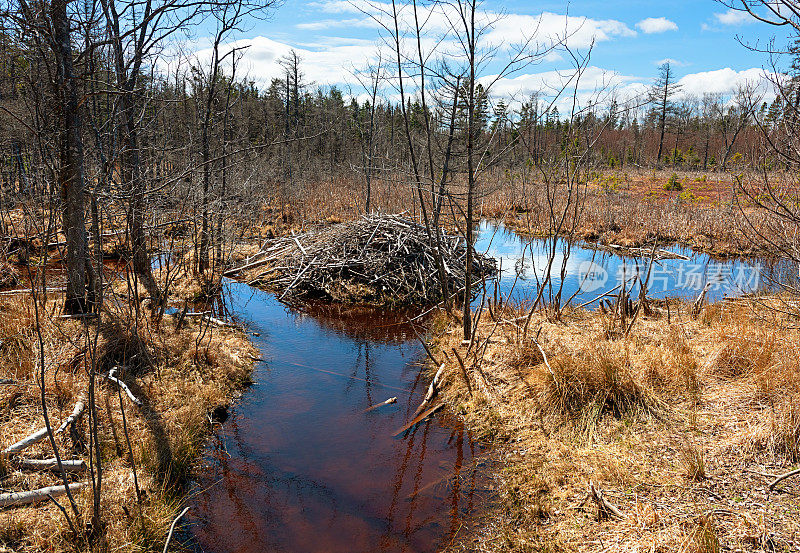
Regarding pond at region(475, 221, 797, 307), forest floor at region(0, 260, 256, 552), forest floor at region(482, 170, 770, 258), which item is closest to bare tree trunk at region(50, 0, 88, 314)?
forest floor at region(0, 260, 256, 552)

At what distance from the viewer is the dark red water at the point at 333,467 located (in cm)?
387

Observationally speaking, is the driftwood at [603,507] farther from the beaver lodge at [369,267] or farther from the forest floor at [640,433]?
the beaver lodge at [369,267]

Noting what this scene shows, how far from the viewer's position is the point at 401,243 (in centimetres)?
1059

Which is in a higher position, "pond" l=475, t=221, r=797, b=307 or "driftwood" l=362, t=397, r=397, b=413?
"pond" l=475, t=221, r=797, b=307

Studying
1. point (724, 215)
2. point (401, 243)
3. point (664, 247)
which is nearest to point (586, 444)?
point (401, 243)

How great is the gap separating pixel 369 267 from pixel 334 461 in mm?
5898

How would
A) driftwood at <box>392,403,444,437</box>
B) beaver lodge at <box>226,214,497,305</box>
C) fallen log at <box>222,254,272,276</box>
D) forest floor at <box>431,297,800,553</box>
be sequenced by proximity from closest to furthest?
1. forest floor at <box>431,297,800,553</box>
2. driftwood at <box>392,403,444,437</box>
3. beaver lodge at <box>226,214,497,305</box>
4. fallen log at <box>222,254,272,276</box>

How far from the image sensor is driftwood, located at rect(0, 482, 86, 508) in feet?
10.8

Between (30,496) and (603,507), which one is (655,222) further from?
(30,496)

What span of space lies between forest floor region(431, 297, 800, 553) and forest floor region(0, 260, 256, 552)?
2.50m

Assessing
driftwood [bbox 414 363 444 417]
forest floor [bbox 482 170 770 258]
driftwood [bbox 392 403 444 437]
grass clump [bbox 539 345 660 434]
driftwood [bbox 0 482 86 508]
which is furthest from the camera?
forest floor [bbox 482 170 770 258]

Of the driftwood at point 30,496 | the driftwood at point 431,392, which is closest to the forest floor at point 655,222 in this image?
the driftwood at point 431,392

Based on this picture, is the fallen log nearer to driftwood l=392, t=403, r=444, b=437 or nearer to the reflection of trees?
the reflection of trees

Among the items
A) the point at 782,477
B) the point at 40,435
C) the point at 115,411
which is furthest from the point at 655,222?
the point at 40,435
